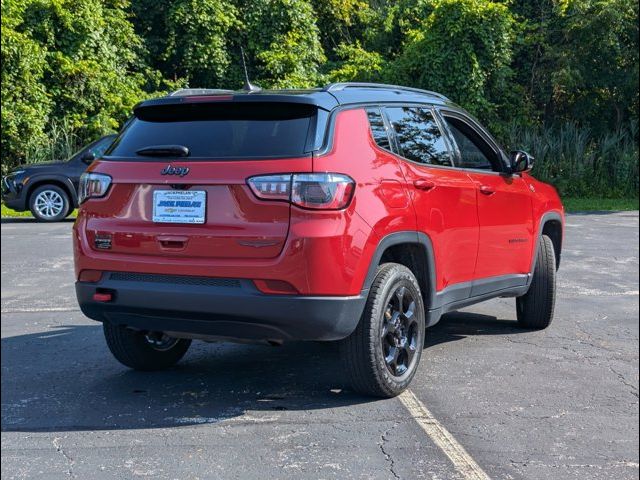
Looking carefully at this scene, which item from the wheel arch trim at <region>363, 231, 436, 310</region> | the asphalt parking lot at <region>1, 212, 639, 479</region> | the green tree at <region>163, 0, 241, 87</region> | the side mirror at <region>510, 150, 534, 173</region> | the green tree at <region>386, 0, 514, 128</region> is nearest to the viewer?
the asphalt parking lot at <region>1, 212, 639, 479</region>

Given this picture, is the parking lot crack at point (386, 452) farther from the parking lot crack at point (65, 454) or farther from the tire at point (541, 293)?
the tire at point (541, 293)

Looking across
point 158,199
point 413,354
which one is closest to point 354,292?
point 413,354

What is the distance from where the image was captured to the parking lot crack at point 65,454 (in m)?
3.64

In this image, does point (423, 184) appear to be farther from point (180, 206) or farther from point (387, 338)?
point (180, 206)

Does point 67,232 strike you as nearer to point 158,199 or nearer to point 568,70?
point 158,199

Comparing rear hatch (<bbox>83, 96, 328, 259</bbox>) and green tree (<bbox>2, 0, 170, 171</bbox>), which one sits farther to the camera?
green tree (<bbox>2, 0, 170, 171</bbox>)

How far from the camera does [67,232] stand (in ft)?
45.4

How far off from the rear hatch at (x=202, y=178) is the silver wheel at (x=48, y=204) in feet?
38.5

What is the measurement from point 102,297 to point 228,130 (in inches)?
44.2

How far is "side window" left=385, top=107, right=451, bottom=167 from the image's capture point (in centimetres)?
511

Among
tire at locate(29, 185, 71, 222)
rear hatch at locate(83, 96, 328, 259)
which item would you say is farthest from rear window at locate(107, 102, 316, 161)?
tire at locate(29, 185, 71, 222)

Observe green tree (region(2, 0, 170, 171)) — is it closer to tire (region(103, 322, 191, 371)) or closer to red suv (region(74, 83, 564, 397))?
tire (region(103, 322, 191, 371))

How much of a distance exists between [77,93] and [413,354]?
19.2m

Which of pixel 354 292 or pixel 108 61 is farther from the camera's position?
pixel 108 61
